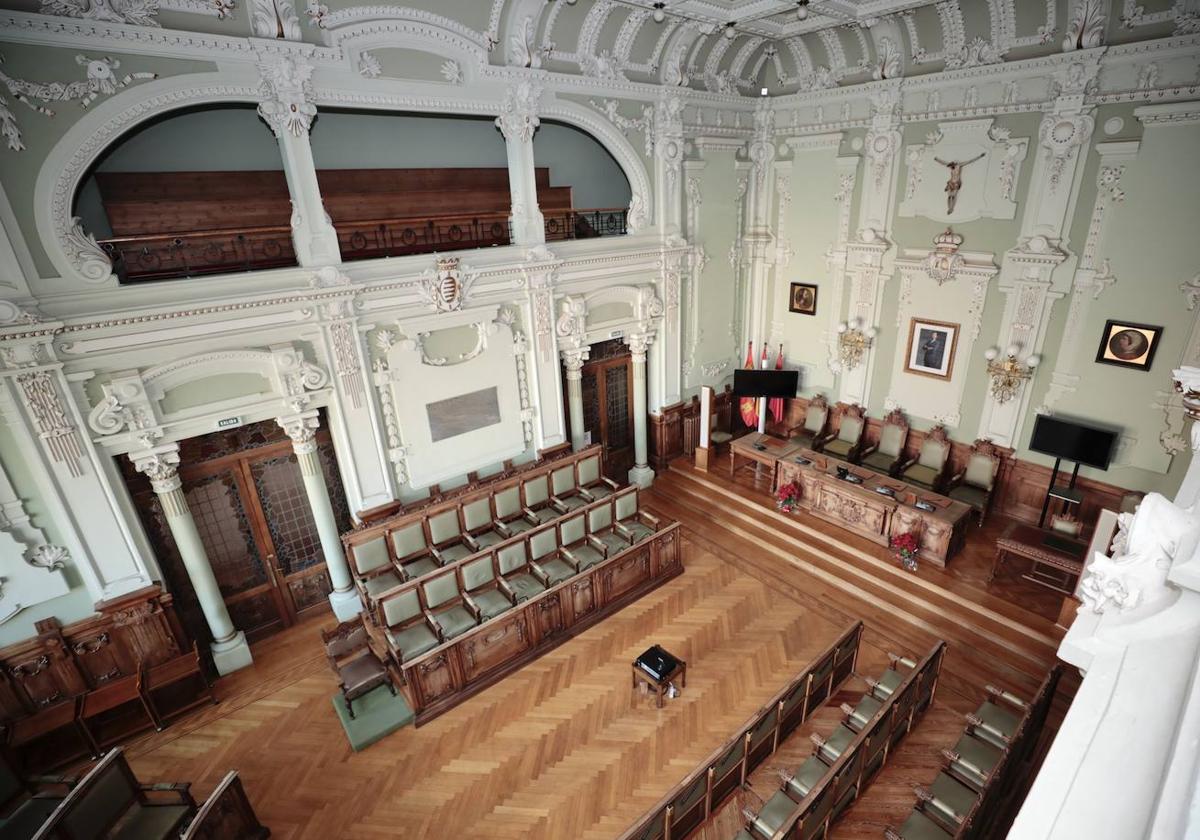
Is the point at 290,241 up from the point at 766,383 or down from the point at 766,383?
up

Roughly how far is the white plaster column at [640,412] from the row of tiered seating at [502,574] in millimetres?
1928

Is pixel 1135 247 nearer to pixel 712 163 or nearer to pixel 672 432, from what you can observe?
pixel 712 163

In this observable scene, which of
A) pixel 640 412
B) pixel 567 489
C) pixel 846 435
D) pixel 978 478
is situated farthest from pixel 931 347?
pixel 567 489

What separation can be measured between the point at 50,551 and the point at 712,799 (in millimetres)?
6454

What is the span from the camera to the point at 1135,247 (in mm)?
6895

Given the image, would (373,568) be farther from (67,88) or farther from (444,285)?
(67,88)

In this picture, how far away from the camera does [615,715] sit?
603 cm

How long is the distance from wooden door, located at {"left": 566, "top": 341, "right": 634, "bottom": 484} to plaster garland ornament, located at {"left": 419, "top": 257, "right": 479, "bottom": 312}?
2756mm

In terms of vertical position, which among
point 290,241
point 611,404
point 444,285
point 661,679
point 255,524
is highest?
point 290,241

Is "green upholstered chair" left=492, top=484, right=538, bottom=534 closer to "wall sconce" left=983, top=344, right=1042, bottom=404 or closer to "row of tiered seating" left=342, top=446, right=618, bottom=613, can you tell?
"row of tiered seating" left=342, top=446, right=618, bottom=613

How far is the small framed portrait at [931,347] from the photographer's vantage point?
8.78 meters

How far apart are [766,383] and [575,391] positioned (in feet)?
11.6

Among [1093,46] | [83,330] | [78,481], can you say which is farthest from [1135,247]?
[78,481]

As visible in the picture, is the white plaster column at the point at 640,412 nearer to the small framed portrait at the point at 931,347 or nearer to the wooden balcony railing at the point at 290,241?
the wooden balcony railing at the point at 290,241
